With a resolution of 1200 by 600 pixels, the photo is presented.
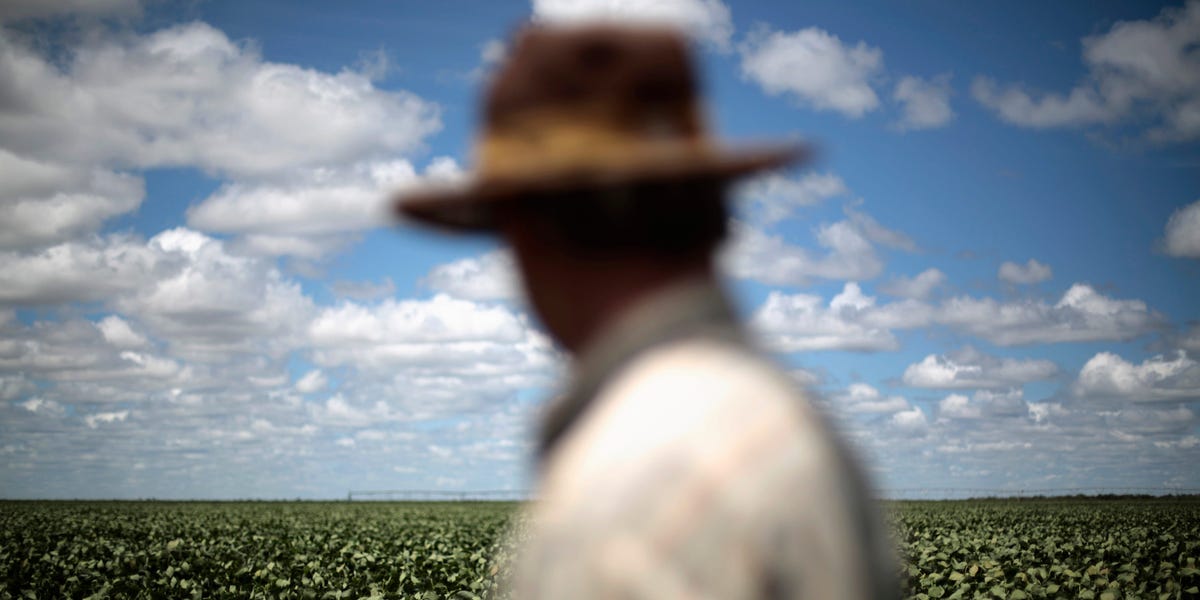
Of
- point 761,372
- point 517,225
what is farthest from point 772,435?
point 517,225

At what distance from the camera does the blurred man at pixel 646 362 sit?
134 cm

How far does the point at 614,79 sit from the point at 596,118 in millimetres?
63

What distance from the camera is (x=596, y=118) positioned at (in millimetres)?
1588

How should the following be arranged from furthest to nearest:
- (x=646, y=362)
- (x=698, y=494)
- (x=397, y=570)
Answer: (x=397, y=570), (x=646, y=362), (x=698, y=494)

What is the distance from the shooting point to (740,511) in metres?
1.34

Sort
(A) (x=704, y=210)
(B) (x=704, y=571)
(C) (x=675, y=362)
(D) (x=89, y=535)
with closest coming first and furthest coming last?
(B) (x=704, y=571), (C) (x=675, y=362), (A) (x=704, y=210), (D) (x=89, y=535)

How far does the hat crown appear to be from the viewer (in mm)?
1589

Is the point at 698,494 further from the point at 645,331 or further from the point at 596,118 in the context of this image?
the point at 596,118

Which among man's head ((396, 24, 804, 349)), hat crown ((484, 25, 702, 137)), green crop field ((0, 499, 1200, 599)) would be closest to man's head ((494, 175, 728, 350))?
man's head ((396, 24, 804, 349))

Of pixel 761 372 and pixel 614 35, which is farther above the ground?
pixel 614 35

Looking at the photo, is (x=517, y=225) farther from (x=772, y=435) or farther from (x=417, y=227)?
(x=772, y=435)

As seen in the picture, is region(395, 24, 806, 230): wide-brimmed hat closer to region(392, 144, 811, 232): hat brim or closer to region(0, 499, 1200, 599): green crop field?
region(392, 144, 811, 232): hat brim

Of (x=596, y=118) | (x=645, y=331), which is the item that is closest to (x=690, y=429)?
(x=645, y=331)

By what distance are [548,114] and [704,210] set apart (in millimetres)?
273
